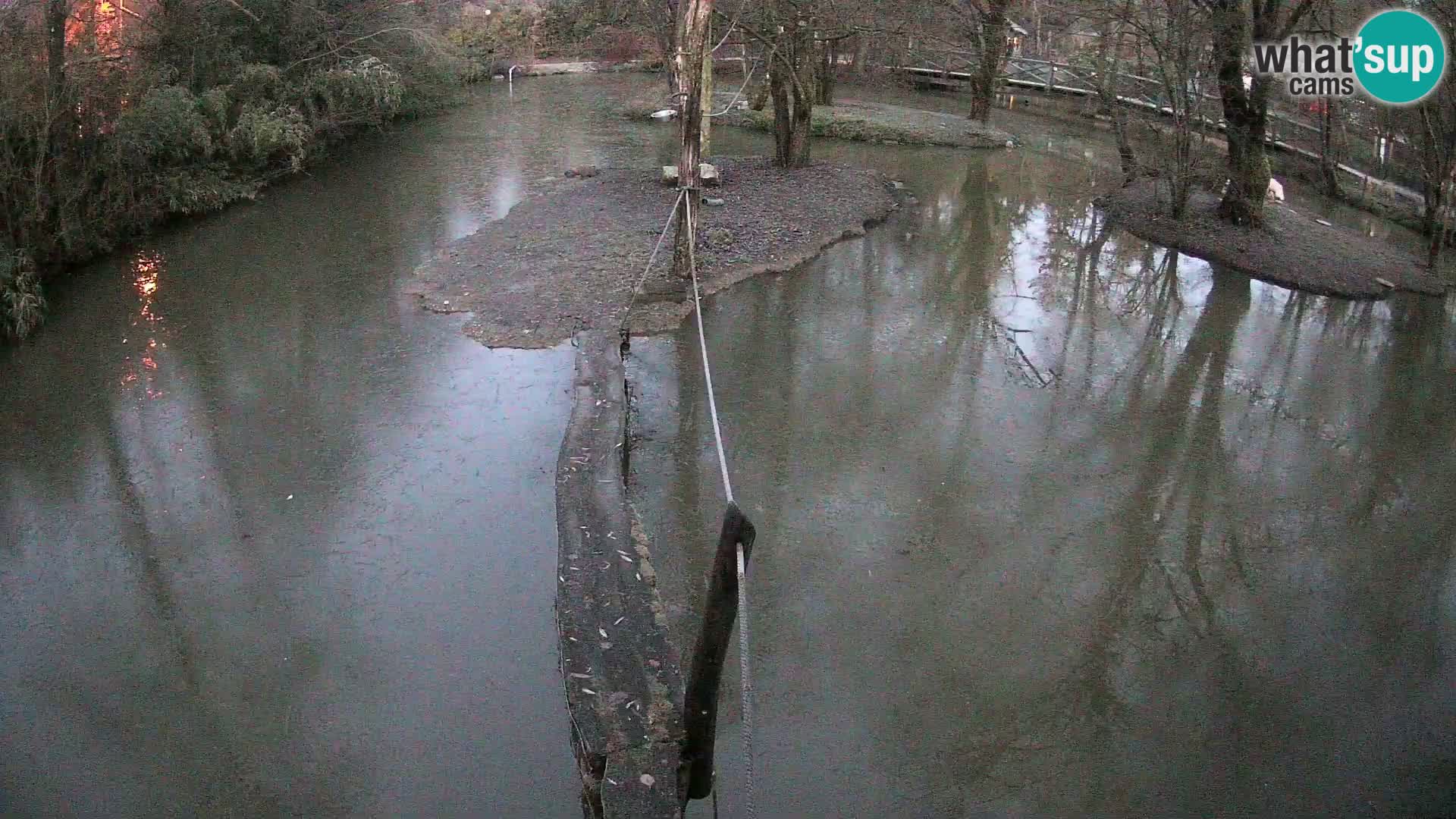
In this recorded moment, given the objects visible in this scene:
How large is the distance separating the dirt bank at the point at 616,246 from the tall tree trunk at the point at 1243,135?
13.6 feet

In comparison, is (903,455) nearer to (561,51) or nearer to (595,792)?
(595,792)

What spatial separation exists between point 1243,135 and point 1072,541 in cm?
845

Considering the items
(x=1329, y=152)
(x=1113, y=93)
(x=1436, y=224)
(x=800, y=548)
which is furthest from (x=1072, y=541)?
(x=1329, y=152)

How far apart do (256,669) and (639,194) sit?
32.2 ft

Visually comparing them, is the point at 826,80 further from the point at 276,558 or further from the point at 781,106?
the point at 276,558

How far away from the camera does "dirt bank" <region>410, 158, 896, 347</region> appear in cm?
944

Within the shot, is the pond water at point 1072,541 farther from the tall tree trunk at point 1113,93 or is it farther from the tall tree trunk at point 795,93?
the tall tree trunk at point 795,93

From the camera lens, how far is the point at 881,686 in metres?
4.88

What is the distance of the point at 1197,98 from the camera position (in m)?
12.2

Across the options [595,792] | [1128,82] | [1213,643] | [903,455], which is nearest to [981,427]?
[903,455]

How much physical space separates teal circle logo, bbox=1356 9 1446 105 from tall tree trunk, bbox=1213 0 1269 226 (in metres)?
1.17

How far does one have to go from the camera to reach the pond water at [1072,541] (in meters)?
4.46

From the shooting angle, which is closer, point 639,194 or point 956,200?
point 639,194

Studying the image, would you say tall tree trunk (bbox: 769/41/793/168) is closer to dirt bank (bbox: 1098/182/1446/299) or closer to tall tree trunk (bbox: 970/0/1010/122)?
dirt bank (bbox: 1098/182/1446/299)
